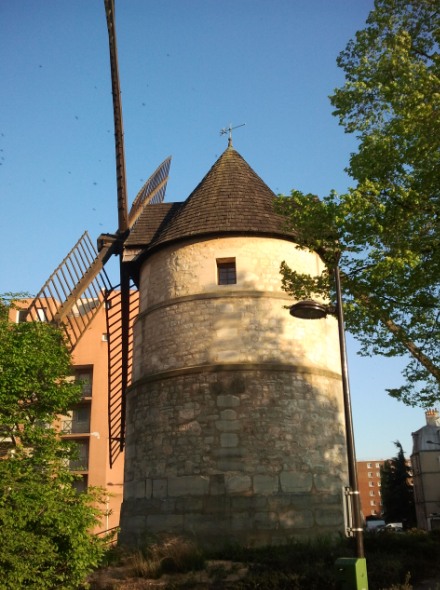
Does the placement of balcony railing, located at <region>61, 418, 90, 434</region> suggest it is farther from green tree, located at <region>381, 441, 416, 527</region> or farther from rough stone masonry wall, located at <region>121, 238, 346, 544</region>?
green tree, located at <region>381, 441, 416, 527</region>

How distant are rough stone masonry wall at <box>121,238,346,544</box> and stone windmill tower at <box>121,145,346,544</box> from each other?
0.02 m

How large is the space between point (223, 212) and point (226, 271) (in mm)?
1695

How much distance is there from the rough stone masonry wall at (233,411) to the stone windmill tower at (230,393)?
2cm

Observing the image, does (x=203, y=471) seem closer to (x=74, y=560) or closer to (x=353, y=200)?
(x=74, y=560)

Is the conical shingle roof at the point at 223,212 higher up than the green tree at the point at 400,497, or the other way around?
the conical shingle roof at the point at 223,212

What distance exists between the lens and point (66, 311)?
16.9 meters

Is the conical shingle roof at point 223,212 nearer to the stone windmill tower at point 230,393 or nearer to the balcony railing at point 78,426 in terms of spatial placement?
the stone windmill tower at point 230,393

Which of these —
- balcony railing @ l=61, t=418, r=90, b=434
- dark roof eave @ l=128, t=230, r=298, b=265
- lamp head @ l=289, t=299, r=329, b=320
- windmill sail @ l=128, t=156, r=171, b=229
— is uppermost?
windmill sail @ l=128, t=156, r=171, b=229

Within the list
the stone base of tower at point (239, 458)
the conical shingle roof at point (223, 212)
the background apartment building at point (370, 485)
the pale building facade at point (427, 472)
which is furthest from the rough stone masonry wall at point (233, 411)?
the background apartment building at point (370, 485)

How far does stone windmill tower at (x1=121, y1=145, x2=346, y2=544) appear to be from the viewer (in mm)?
12406

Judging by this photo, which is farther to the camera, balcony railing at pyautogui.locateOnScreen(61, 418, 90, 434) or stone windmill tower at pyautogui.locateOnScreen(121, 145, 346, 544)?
balcony railing at pyautogui.locateOnScreen(61, 418, 90, 434)

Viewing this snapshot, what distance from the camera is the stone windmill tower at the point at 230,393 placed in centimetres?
1241

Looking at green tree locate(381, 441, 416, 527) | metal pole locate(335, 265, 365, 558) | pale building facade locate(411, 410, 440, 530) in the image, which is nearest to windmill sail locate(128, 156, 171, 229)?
metal pole locate(335, 265, 365, 558)

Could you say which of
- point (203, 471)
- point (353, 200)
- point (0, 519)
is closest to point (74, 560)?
point (0, 519)
